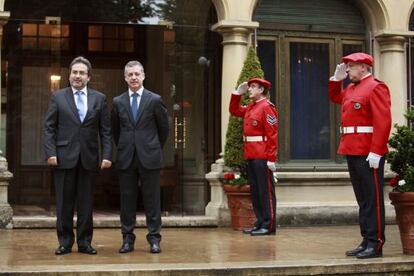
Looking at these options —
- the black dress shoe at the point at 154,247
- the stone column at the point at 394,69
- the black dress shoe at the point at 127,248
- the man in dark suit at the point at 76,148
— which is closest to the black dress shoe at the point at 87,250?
the man in dark suit at the point at 76,148

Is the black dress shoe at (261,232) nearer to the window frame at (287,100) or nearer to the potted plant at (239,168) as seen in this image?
the potted plant at (239,168)

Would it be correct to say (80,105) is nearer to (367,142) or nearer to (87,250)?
(87,250)

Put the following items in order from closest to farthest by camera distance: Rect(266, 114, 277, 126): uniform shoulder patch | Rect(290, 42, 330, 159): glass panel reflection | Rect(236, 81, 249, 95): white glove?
1. Rect(266, 114, 277, 126): uniform shoulder patch
2. Rect(236, 81, 249, 95): white glove
3. Rect(290, 42, 330, 159): glass panel reflection

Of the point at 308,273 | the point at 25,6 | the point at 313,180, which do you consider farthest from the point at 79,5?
the point at 308,273

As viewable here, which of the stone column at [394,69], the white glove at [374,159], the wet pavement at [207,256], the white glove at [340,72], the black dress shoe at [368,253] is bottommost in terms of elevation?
the wet pavement at [207,256]

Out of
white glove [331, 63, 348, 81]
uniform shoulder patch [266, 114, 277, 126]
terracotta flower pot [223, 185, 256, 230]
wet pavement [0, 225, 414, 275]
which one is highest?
white glove [331, 63, 348, 81]

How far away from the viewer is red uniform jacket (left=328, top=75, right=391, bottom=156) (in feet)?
23.1

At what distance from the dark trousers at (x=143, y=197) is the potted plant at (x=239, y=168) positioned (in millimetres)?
2585

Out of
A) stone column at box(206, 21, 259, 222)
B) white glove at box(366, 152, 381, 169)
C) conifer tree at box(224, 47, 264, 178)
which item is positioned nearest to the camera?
white glove at box(366, 152, 381, 169)

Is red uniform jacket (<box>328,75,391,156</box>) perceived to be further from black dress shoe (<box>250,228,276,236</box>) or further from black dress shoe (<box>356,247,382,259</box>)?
black dress shoe (<box>250,228,276,236</box>)

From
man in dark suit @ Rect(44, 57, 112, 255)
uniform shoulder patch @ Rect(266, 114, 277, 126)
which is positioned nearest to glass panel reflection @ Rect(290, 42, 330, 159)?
uniform shoulder patch @ Rect(266, 114, 277, 126)

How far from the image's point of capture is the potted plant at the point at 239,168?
998 centimetres

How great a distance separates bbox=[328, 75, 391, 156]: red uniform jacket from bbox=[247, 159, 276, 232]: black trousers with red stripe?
2.10 m

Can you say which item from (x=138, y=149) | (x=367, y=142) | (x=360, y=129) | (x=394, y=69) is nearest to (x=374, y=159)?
(x=367, y=142)
